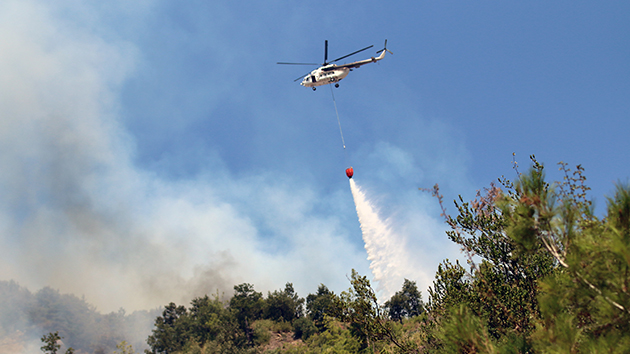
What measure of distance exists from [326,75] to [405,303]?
2885 inches

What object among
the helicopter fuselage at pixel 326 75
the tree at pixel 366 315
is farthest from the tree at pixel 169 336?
the tree at pixel 366 315

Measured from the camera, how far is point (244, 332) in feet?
318

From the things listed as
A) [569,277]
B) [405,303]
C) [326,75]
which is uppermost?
[326,75]

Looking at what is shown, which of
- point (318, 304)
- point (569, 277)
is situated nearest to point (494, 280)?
point (569, 277)

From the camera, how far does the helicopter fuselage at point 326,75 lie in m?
46.1

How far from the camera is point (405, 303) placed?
9556cm

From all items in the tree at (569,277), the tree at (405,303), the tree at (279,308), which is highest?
the tree at (279,308)

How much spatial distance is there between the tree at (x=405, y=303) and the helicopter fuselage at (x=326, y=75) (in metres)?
68.7

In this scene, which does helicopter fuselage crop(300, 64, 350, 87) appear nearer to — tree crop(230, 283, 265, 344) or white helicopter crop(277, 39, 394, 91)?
white helicopter crop(277, 39, 394, 91)

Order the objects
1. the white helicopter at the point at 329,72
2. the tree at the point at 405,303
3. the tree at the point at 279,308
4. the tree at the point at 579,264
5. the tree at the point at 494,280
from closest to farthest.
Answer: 1. the tree at the point at 579,264
2. the tree at the point at 494,280
3. the white helicopter at the point at 329,72
4. the tree at the point at 405,303
5. the tree at the point at 279,308

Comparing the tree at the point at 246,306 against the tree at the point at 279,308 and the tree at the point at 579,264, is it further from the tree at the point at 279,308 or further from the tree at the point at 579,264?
the tree at the point at 579,264

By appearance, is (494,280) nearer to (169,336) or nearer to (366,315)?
(366,315)

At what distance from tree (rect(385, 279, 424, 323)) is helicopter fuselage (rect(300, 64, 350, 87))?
68.7 m

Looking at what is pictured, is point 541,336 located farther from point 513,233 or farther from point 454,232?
point 454,232
